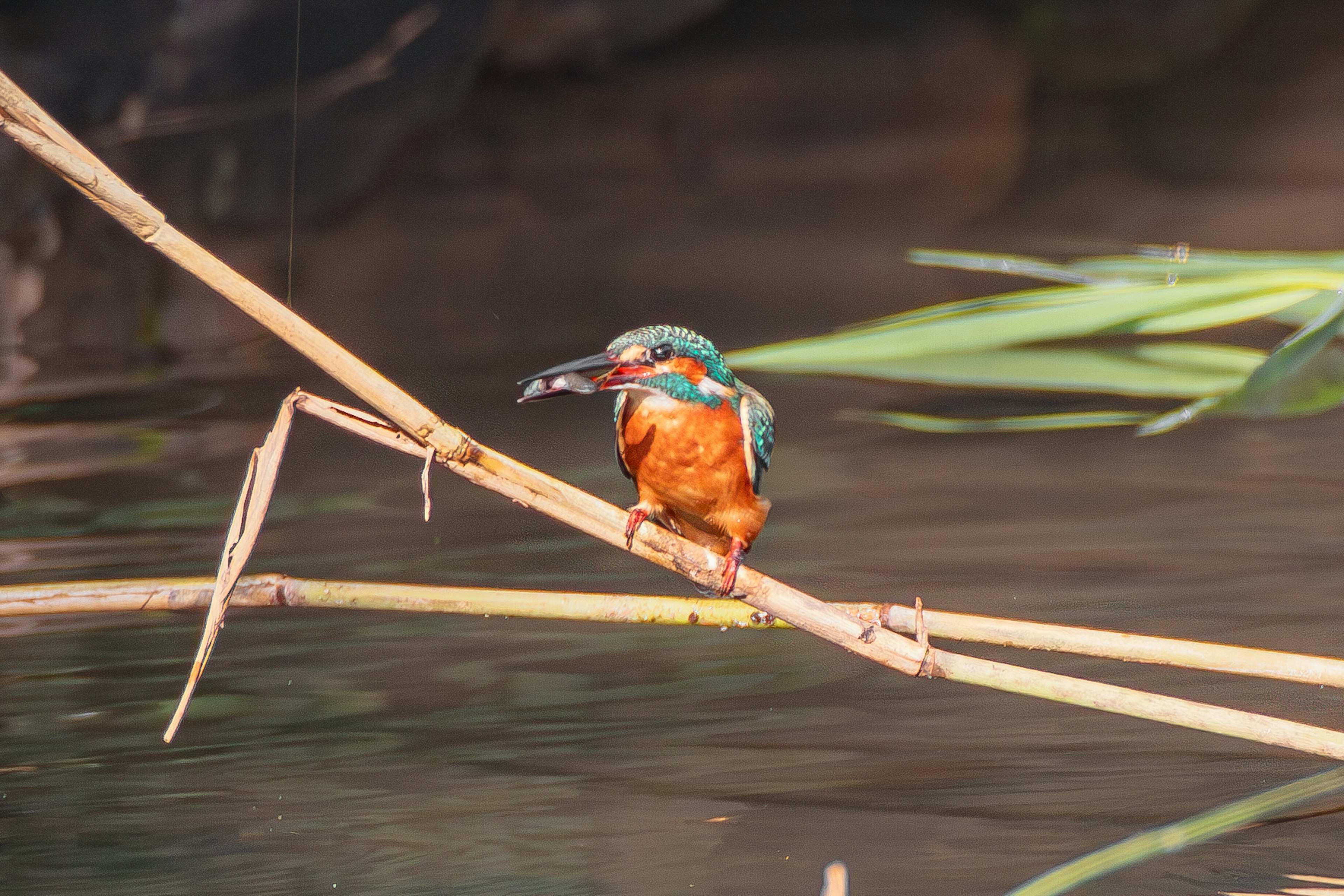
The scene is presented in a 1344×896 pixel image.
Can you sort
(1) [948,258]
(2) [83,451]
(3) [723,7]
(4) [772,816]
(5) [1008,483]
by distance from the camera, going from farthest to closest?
(3) [723,7], (2) [83,451], (5) [1008,483], (4) [772,816], (1) [948,258]

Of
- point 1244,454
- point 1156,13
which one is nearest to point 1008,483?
point 1244,454

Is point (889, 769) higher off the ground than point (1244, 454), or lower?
lower

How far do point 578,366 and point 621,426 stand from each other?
0.72ft

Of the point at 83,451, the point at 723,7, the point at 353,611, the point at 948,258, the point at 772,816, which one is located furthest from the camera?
the point at 723,7

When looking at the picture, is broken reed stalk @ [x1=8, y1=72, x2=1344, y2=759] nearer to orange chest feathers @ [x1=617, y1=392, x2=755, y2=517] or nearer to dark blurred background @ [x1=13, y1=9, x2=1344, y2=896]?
orange chest feathers @ [x1=617, y1=392, x2=755, y2=517]

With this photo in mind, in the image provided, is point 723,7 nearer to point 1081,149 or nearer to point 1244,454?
point 1081,149

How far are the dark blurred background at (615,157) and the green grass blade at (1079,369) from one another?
9.30 feet

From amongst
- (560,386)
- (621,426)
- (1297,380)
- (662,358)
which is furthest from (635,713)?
(1297,380)

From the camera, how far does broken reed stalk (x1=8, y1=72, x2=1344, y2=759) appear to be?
2.28 feet

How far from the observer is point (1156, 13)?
229 inches

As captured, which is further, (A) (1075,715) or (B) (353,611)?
(B) (353,611)

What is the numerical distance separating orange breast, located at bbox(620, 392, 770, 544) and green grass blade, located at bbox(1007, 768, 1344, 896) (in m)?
0.34

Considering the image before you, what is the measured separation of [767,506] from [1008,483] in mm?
1575

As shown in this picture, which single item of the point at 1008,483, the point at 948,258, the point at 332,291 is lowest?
the point at 948,258
